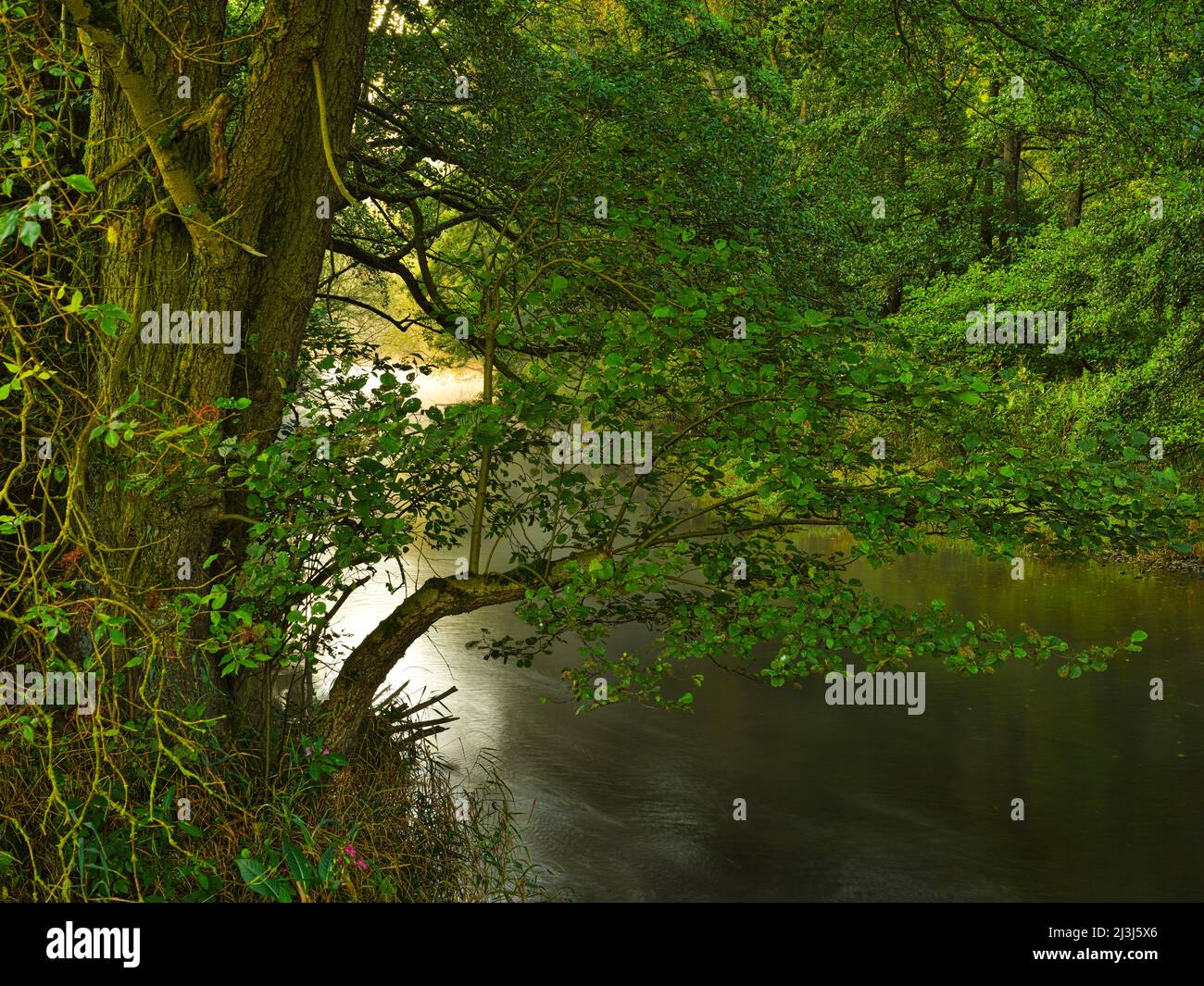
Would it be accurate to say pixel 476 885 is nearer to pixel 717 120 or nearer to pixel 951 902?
pixel 951 902

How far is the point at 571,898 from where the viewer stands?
9555 millimetres

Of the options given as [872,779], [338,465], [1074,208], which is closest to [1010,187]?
[1074,208]

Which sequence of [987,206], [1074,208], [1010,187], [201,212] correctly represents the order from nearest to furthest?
[201,212]
[1074,208]
[1010,187]
[987,206]

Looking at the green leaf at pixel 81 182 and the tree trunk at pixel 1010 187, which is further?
the tree trunk at pixel 1010 187

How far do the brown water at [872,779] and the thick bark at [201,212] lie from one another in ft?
8.70

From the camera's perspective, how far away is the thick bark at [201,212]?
5668mm

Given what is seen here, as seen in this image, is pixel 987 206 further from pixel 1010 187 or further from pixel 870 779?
pixel 870 779

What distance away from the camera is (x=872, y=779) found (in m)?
12.4

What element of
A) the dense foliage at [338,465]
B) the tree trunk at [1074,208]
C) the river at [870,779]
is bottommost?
the river at [870,779]

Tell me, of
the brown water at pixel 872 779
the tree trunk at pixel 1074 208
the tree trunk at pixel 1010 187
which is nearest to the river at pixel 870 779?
the brown water at pixel 872 779

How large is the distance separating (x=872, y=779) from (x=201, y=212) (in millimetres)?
9476

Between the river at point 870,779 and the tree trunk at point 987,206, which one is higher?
the tree trunk at point 987,206

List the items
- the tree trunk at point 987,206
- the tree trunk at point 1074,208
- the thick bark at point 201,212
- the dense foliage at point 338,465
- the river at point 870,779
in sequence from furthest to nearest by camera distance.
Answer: the tree trunk at point 987,206 → the tree trunk at point 1074,208 → the river at point 870,779 → the thick bark at point 201,212 → the dense foliage at point 338,465

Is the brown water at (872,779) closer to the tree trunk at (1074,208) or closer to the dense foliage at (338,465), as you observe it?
the dense foliage at (338,465)
